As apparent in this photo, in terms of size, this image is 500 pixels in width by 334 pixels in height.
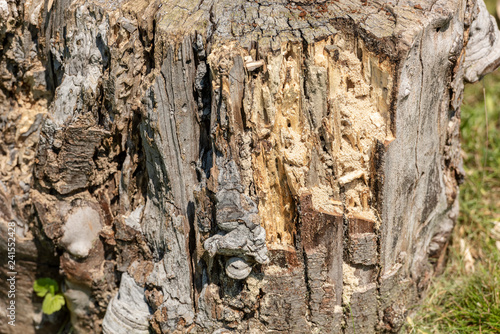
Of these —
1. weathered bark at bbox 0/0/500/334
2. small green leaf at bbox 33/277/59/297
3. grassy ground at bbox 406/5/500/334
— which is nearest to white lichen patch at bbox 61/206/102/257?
weathered bark at bbox 0/0/500/334

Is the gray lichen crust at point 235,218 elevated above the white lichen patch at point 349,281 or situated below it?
above

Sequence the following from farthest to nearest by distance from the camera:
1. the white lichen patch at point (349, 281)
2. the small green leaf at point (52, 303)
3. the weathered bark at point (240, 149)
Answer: the small green leaf at point (52, 303) < the white lichen patch at point (349, 281) < the weathered bark at point (240, 149)

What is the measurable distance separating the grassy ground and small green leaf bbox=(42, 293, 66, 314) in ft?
6.48

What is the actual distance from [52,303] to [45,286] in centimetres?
11

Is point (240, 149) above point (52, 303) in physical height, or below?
above

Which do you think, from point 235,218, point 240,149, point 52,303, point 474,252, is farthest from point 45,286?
point 474,252

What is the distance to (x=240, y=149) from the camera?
186 centimetres

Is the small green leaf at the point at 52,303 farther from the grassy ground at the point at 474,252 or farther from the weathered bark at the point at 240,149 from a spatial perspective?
the grassy ground at the point at 474,252

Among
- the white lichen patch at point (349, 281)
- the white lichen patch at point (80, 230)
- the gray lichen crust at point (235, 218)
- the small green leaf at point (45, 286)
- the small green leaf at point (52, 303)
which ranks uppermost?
the gray lichen crust at point (235, 218)

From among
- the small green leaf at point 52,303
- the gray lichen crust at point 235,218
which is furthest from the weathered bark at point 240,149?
the small green leaf at point 52,303

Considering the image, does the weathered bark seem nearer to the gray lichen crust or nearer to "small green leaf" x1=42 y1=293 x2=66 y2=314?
the gray lichen crust

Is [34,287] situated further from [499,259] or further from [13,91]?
[499,259]

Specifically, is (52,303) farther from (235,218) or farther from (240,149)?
(240,149)

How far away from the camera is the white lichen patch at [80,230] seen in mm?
2324
